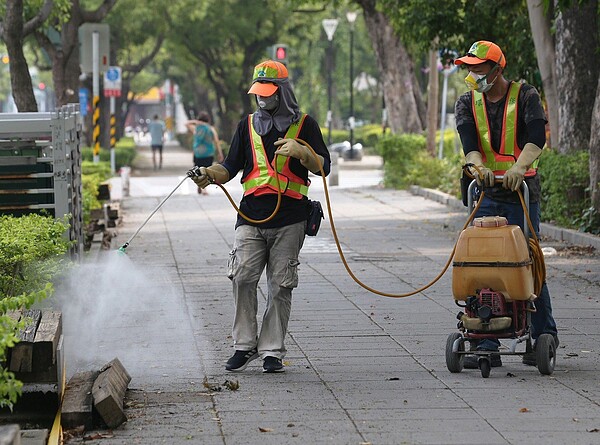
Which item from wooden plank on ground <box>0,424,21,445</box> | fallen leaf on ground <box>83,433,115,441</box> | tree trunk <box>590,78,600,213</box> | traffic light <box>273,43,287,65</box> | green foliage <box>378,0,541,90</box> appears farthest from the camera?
traffic light <box>273,43,287,65</box>

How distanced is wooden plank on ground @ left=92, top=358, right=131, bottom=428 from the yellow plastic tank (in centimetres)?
204

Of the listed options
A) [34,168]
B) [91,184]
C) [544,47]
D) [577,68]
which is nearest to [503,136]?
[34,168]

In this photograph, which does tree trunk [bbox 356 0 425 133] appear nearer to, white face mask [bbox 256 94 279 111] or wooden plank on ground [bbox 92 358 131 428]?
white face mask [bbox 256 94 279 111]

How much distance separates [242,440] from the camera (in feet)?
20.6

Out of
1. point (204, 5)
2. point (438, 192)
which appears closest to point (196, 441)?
point (438, 192)

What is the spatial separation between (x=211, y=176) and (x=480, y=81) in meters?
1.69

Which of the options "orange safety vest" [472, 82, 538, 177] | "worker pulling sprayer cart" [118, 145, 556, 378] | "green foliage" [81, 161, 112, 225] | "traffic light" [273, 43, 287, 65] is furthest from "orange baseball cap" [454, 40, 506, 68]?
"traffic light" [273, 43, 287, 65]

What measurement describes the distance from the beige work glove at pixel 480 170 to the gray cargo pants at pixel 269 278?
110 cm

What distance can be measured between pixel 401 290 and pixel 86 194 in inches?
237

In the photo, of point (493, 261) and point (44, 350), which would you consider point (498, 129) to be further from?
point (44, 350)

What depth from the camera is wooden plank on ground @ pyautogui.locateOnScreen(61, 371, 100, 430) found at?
21.2 feet

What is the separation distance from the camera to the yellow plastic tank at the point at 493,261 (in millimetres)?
7473

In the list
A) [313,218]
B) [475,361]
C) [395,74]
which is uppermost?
[313,218]

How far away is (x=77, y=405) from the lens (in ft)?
21.5
